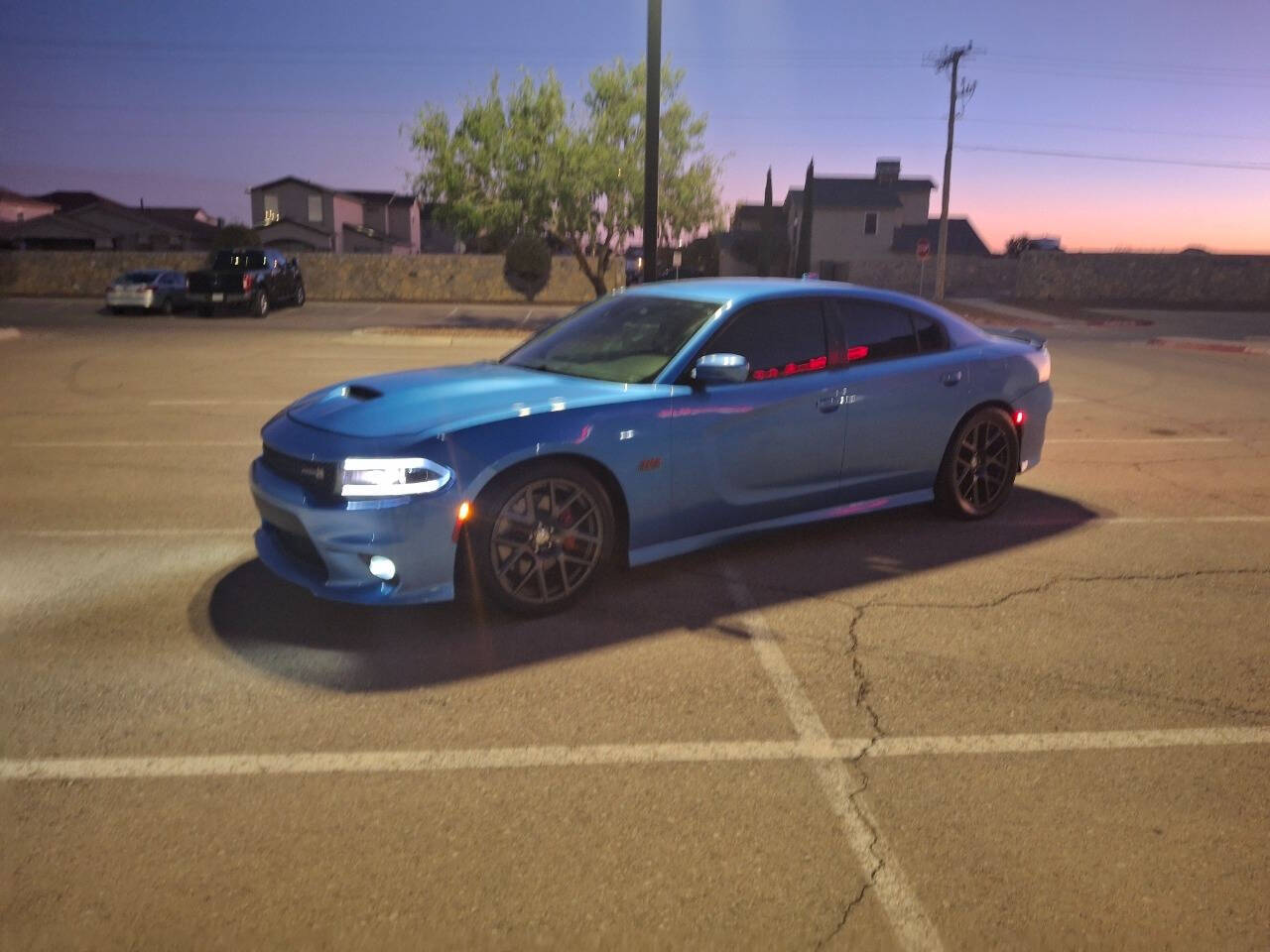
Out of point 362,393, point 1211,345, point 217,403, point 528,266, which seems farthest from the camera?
point 528,266

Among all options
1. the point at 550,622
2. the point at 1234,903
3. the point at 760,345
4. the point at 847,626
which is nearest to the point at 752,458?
the point at 760,345

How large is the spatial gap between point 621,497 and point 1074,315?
3478cm

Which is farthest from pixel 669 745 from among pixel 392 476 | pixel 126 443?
pixel 126 443

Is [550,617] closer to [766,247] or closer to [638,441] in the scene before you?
[638,441]

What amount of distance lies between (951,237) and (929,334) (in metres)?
76.4

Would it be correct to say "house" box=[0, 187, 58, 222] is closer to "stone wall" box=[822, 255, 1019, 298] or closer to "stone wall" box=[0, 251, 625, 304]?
"stone wall" box=[0, 251, 625, 304]

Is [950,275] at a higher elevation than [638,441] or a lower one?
lower

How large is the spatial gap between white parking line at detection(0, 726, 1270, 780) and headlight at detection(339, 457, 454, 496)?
128 cm

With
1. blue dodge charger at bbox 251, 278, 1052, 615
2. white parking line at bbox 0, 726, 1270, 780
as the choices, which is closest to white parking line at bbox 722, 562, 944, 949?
white parking line at bbox 0, 726, 1270, 780

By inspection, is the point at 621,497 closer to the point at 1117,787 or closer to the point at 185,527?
the point at 1117,787

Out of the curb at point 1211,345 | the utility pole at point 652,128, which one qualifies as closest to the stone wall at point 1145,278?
the curb at point 1211,345

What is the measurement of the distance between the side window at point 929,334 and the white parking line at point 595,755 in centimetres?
317

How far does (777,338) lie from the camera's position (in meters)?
6.10

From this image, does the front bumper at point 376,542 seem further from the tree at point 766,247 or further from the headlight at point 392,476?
the tree at point 766,247
